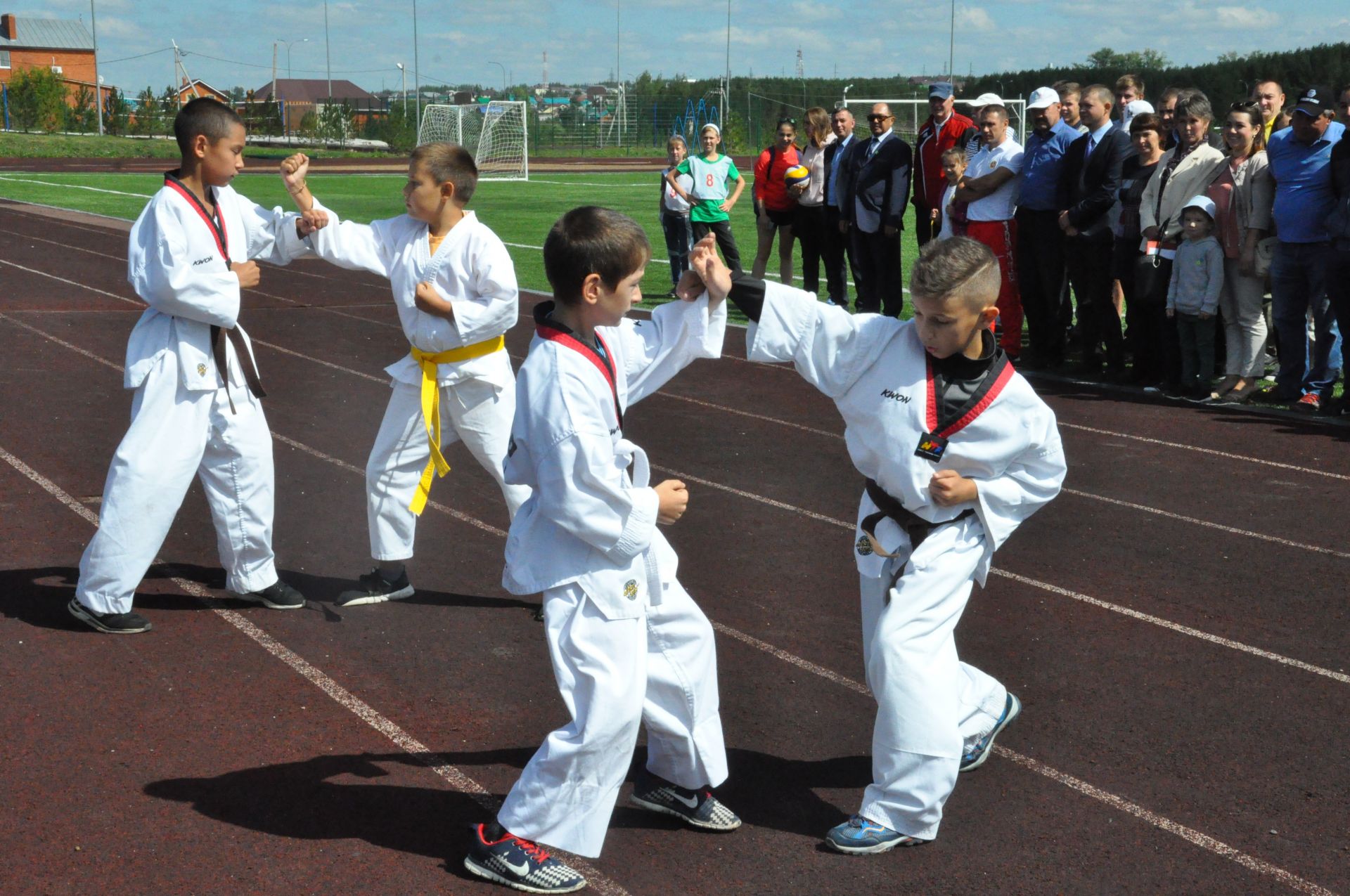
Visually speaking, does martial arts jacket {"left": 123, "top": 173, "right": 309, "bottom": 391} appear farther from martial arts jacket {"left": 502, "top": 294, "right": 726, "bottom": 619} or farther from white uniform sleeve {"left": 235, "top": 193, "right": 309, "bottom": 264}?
martial arts jacket {"left": 502, "top": 294, "right": 726, "bottom": 619}

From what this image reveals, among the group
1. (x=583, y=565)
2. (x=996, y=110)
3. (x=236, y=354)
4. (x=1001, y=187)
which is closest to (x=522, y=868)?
(x=583, y=565)

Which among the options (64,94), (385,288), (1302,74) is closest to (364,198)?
(385,288)

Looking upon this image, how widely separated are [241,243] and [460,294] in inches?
36.9

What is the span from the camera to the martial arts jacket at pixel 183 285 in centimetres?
522

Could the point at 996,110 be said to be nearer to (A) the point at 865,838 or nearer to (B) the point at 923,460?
(B) the point at 923,460

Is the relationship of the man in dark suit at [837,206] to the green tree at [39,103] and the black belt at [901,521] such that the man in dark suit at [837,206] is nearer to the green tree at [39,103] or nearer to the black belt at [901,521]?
the black belt at [901,521]

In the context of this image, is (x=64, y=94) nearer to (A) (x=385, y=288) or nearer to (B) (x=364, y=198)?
(B) (x=364, y=198)

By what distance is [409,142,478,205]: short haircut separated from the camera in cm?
543

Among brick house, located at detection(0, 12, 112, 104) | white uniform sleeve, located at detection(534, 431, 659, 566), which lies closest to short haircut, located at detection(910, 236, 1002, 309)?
white uniform sleeve, located at detection(534, 431, 659, 566)

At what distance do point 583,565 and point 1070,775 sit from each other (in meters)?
1.86

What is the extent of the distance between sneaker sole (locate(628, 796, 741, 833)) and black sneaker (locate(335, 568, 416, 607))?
7.07ft

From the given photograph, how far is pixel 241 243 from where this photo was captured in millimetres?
5609

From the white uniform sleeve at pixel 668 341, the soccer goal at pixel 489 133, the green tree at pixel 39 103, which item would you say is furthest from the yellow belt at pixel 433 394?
the green tree at pixel 39 103

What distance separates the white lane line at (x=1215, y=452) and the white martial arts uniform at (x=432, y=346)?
4812 millimetres
